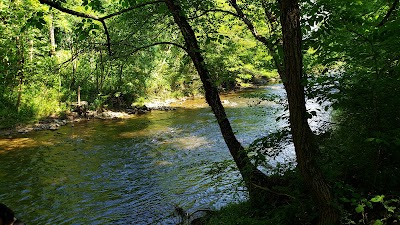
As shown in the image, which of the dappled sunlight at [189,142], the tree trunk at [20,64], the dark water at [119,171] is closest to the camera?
the dark water at [119,171]

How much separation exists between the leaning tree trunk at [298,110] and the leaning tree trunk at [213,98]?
1474mm

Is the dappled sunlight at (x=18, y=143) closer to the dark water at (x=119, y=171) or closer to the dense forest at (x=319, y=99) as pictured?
the dark water at (x=119, y=171)

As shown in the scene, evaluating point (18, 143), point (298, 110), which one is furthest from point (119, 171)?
point (298, 110)

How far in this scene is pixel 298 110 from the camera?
3.06m

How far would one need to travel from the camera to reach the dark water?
756cm

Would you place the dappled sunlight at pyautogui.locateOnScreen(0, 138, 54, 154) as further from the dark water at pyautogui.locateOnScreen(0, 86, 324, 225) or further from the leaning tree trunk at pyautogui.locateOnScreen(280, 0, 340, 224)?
the leaning tree trunk at pyautogui.locateOnScreen(280, 0, 340, 224)

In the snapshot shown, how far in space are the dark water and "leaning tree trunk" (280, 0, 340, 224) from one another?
2276mm

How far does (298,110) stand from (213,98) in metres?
2.32

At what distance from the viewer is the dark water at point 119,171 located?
24.8ft

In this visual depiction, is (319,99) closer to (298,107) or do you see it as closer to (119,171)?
(298,107)

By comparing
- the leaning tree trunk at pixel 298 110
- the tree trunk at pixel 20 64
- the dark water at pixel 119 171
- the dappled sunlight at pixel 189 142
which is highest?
the tree trunk at pixel 20 64

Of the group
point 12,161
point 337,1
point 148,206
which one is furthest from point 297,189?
point 12,161

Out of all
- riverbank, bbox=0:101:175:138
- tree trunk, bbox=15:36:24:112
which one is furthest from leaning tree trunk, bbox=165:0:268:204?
tree trunk, bbox=15:36:24:112

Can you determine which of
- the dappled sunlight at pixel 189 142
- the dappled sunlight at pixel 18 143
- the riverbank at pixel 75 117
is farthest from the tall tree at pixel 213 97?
the riverbank at pixel 75 117
